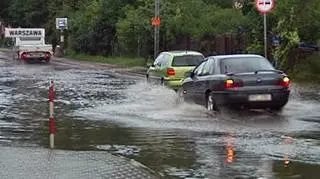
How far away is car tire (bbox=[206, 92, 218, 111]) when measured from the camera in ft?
53.9

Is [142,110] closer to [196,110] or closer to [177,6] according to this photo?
[196,110]

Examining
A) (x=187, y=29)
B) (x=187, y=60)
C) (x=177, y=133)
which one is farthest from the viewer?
(x=187, y=29)

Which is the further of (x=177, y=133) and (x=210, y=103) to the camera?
(x=210, y=103)

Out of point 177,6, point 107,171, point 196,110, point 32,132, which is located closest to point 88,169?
point 107,171

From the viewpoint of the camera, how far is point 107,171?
941 cm

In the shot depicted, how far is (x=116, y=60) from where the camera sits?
51.1 metres

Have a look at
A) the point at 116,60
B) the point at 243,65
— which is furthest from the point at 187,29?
the point at 243,65

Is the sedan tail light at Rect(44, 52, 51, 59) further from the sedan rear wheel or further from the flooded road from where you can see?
the sedan rear wheel

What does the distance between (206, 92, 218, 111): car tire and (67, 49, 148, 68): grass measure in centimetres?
2617

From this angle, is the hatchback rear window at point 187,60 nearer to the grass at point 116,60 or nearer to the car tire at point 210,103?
the car tire at point 210,103

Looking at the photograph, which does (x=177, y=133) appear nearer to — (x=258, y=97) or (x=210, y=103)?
(x=258, y=97)

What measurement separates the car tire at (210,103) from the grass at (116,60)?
26171mm

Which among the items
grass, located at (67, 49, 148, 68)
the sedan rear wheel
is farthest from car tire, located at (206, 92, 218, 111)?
grass, located at (67, 49, 148, 68)

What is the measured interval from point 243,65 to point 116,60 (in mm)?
34886
